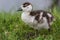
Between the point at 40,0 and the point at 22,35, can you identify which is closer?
the point at 22,35

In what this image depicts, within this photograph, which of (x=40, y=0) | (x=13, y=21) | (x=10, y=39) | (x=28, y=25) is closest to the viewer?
(x=10, y=39)

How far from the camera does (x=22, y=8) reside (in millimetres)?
5168

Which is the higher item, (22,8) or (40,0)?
(22,8)

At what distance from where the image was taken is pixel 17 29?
516cm

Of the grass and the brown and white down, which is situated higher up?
the brown and white down

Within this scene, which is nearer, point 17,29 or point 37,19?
point 37,19

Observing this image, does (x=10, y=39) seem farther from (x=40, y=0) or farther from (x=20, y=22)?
(x=40, y=0)

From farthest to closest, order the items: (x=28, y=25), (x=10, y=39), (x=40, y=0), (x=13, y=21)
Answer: (x=40, y=0)
(x=13, y=21)
(x=28, y=25)
(x=10, y=39)

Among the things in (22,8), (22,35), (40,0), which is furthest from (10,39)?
(40,0)

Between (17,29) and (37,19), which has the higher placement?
(37,19)

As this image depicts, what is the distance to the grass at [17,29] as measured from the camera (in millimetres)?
4938

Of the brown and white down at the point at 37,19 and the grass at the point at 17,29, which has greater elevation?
the brown and white down at the point at 37,19

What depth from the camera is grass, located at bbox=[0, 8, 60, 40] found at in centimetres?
494

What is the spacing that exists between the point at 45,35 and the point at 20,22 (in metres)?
0.59
